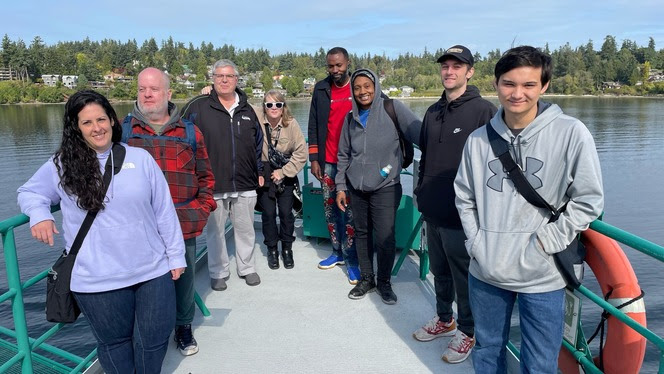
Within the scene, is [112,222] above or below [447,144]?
below

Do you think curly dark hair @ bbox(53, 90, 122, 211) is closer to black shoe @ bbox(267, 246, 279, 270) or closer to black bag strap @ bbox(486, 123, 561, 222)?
black bag strap @ bbox(486, 123, 561, 222)

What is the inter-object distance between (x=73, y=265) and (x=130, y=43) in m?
141

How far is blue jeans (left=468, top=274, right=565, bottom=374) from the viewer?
6.35 feet

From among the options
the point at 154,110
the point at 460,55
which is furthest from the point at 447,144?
the point at 154,110

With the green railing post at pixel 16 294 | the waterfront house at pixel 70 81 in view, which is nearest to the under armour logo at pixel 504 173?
the green railing post at pixel 16 294

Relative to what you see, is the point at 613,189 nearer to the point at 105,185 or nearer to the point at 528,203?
the point at 528,203

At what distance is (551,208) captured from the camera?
1.87 metres

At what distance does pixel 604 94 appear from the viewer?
89.5 metres

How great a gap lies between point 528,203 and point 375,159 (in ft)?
5.22

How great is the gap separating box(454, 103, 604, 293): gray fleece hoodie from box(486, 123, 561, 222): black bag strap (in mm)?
21

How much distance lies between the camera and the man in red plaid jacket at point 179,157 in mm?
2676

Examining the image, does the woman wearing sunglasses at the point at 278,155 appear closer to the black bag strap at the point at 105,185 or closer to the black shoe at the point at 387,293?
the black shoe at the point at 387,293

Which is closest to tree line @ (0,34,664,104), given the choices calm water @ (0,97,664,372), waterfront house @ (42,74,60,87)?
waterfront house @ (42,74,60,87)

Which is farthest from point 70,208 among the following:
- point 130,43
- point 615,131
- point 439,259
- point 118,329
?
point 130,43
